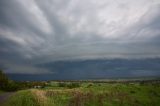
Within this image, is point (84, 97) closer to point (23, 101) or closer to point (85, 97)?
point (85, 97)

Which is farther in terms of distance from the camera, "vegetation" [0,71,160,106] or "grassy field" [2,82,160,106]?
"vegetation" [0,71,160,106]

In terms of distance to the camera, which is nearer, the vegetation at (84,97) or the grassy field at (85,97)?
the grassy field at (85,97)

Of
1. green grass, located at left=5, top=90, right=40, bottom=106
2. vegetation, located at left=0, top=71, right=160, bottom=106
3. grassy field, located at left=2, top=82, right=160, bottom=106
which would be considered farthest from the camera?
vegetation, located at left=0, top=71, right=160, bottom=106

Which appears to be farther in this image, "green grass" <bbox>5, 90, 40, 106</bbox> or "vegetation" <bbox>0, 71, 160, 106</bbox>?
"vegetation" <bbox>0, 71, 160, 106</bbox>

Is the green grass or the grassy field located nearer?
the green grass

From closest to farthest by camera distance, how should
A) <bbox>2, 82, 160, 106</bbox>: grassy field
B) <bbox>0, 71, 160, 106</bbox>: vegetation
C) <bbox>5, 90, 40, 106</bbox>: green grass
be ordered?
<bbox>5, 90, 40, 106</bbox>: green grass → <bbox>2, 82, 160, 106</bbox>: grassy field → <bbox>0, 71, 160, 106</bbox>: vegetation

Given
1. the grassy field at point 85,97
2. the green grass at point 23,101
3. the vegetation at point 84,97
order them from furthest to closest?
the vegetation at point 84,97, the grassy field at point 85,97, the green grass at point 23,101

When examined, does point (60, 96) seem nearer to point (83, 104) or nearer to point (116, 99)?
point (83, 104)

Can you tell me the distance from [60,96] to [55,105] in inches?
255

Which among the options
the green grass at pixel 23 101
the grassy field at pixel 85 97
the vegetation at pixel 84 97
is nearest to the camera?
the green grass at pixel 23 101

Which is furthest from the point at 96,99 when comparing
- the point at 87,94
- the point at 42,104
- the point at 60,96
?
the point at 42,104

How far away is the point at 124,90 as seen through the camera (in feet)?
223

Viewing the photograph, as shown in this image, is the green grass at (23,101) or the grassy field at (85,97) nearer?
the green grass at (23,101)

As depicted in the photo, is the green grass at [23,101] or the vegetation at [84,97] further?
the vegetation at [84,97]
